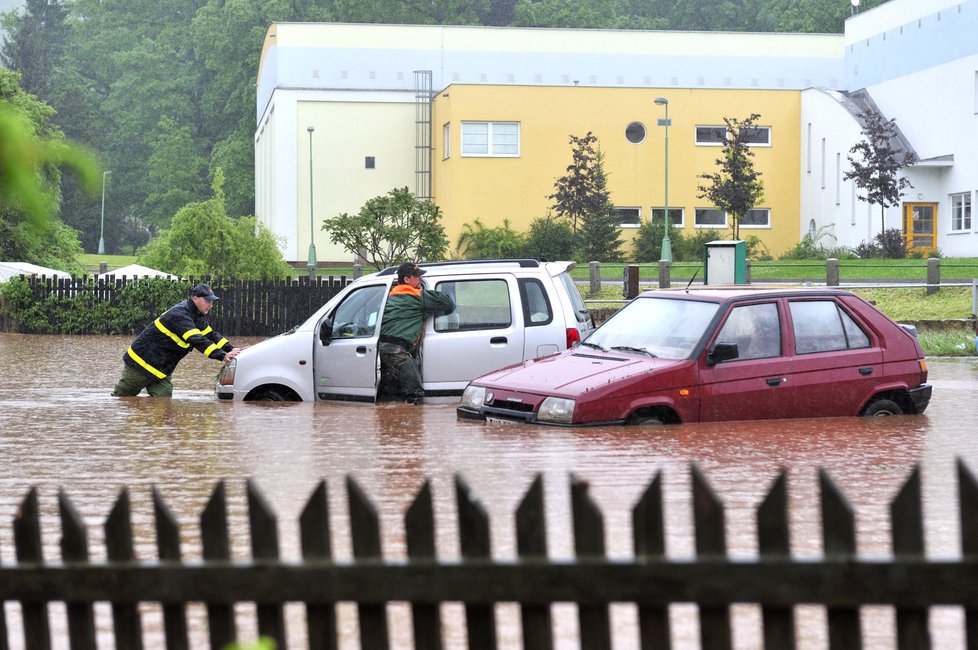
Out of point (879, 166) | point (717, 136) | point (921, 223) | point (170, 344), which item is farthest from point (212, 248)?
point (717, 136)

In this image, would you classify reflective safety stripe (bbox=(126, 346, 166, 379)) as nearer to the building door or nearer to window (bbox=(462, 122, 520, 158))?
the building door

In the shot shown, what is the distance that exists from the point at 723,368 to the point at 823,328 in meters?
1.15

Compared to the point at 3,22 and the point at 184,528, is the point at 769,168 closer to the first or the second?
the point at 184,528

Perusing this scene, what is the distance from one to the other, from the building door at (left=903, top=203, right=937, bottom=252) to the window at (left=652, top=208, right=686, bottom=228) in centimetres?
1059

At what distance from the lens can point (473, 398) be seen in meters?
12.7

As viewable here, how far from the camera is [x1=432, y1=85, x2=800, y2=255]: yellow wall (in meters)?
58.7

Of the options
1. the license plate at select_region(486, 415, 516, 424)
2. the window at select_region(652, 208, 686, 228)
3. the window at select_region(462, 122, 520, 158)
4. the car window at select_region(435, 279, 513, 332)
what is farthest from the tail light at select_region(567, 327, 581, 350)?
the window at select_region(652, 208, 686, 228)

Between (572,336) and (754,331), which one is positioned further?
(572,336)

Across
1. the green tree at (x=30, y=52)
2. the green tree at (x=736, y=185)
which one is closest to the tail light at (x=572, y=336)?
the green tree at (x=736, y=185)

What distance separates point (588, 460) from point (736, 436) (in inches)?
74.9

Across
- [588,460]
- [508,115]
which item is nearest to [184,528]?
Answer: [588,460]

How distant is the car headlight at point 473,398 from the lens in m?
12.6

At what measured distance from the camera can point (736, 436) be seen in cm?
1153

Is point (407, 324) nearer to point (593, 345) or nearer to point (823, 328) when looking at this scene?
point (593, 345)
